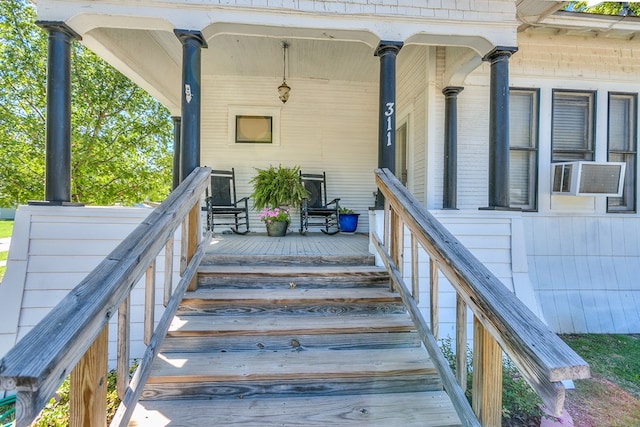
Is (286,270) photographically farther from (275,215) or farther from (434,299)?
(275,215)

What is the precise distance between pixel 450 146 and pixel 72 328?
3.85m

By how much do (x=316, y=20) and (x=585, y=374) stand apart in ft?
9.94

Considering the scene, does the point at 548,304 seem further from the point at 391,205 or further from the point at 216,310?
the point at 216,310

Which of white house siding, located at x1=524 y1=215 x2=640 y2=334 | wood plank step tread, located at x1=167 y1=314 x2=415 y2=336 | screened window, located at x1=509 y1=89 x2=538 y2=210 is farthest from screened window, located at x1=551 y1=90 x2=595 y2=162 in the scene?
wood plank step tread, located at x1=167 y1=314 x2=415 y2=336

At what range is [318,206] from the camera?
514 centimetres

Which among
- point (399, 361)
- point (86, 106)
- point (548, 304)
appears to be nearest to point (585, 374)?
point (399, 361)

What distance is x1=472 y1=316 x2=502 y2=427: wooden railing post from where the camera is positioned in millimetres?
1244

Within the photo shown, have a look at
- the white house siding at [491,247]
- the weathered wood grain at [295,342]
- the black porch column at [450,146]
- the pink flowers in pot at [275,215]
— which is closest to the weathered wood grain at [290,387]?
the weathered wood grain at [295,342]

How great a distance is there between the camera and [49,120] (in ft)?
8.34

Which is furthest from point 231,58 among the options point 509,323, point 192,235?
point 509,323

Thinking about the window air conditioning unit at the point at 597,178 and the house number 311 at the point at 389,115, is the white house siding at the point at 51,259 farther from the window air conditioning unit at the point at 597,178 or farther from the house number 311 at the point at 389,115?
the window air conditioning unit at the point at 597,178

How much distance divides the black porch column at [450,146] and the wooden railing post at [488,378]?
8.95 ft

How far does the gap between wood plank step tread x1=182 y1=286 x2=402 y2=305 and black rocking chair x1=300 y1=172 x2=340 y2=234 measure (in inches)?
98.2

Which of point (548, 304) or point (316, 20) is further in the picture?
point (548, 304)
